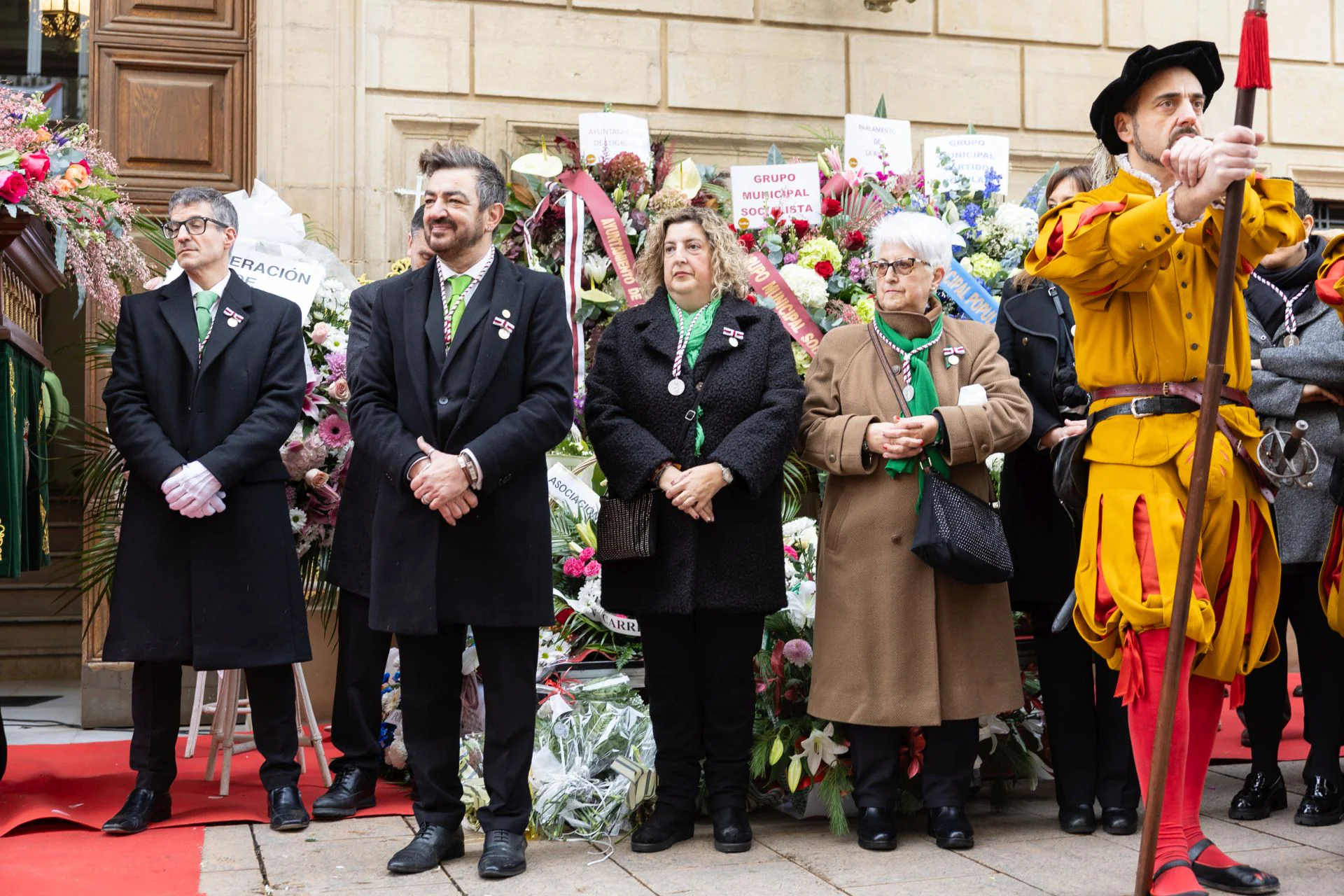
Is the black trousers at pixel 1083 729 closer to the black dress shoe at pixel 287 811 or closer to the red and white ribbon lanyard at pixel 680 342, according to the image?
the red and white ribbon lanyard at pixel 680 342

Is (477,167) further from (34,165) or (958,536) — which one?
(958,536)

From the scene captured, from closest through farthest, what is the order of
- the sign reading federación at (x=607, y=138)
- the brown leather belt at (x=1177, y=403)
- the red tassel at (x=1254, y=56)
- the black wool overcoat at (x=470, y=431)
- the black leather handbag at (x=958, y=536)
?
the red tassel at (x=1254, y=56) < the brown leather belt at (x=1177, y=403) < the black wool overcoat at (x=470, y=431) < the black leather handbag at (x=958, y=536) < the sign reading federación at (x=607, y=138)

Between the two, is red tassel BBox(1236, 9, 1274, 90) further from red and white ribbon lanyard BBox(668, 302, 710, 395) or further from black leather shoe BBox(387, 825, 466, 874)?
black leather shoe BBox(387, 825, 466, 874)

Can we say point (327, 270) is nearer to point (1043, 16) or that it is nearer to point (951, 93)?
point (951, 93)

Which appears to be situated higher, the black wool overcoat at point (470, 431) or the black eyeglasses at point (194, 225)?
the black eyeglasses at point (194, 225)

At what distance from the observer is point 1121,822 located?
4.18m

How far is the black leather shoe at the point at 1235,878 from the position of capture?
137 inches

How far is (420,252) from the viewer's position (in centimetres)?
501

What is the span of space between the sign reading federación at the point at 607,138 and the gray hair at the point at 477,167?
178 centimetres

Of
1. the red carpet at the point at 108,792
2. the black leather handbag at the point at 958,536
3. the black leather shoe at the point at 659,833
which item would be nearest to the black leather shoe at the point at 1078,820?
the black leather handbag at the point at 958,536

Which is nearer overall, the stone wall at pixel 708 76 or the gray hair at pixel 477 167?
the gray hair at pixel 477 167

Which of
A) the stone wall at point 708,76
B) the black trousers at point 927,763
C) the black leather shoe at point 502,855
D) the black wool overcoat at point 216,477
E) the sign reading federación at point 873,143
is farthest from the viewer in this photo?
the stone wall at point 708,76

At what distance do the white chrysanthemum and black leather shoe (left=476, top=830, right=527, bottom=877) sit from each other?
94.2 inches

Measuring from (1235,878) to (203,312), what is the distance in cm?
337
